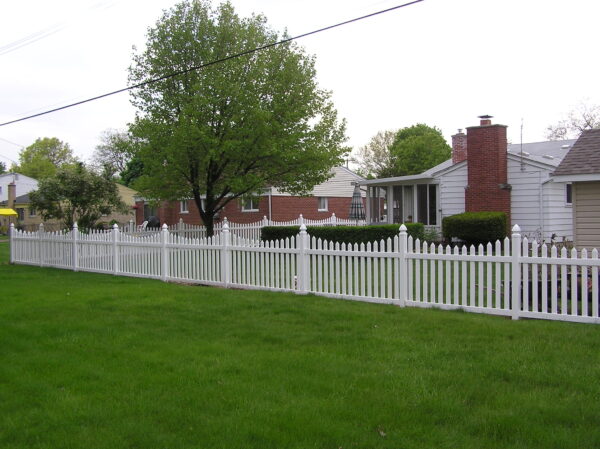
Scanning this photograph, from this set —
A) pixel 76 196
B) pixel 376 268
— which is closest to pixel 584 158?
pixel 376 268

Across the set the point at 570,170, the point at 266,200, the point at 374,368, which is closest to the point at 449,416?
the point at 374,368

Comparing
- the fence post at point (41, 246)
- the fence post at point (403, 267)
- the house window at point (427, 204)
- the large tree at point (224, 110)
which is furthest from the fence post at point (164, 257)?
the house window at point (427, 204)

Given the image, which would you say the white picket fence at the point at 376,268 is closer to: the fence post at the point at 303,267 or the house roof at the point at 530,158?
the fence post at the point at 303,267

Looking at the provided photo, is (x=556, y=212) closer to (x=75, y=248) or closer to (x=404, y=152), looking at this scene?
(x=75, y=248)

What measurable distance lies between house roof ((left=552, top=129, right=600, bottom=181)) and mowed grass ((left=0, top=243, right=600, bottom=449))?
516 centimetres

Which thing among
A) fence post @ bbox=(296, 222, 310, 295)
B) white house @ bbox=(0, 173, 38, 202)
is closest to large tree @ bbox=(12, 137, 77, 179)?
white house @ bbox=(0, 173, 38, 202)

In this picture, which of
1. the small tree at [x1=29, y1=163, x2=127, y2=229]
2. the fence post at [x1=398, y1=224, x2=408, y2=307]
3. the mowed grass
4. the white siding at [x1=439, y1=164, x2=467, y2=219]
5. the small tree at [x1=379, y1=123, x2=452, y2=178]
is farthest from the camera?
the small tree at [x1=379, y1=123, x2=452, y2=178]

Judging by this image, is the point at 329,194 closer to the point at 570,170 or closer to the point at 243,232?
the point at 243,232

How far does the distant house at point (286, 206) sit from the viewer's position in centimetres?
3161

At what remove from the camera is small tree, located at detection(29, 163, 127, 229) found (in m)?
20.6

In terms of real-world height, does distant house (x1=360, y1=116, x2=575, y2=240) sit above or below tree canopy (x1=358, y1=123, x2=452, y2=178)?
below

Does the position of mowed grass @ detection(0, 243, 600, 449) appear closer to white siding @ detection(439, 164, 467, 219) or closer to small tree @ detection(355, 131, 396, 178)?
white siding @ detection(439, 164, 467, 219)

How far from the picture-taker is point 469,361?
620 cm

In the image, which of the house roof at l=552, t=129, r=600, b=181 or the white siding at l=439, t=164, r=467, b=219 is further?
the white siding at l=439, t=164, r=467, b=219
